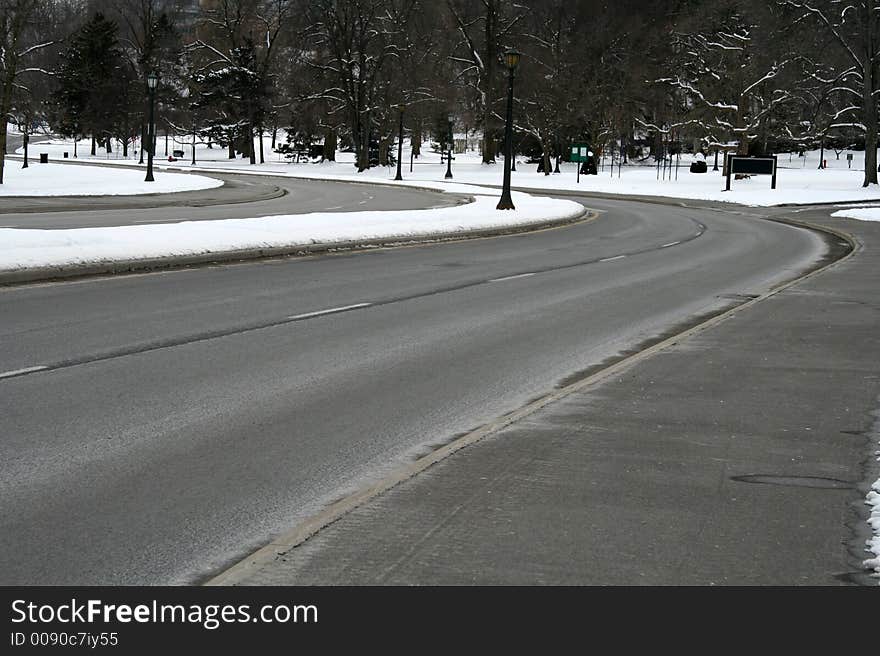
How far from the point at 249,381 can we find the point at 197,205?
95.8ft

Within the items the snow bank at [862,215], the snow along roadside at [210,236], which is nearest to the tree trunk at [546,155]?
the snow bank at [862,215]

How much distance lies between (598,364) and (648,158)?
9775cm

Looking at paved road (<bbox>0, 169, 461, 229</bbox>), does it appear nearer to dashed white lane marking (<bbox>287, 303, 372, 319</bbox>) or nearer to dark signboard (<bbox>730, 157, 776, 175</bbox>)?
dashed white lane marking (<bbox>287, 303, 372, 319</bbox>)

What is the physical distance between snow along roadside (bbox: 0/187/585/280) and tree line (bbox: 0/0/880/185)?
27842mm

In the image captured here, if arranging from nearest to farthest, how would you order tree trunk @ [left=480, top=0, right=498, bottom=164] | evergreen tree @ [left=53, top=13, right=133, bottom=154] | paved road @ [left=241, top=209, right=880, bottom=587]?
paved road @ [left=241, top=209, right=880, bottom=587] → tree trunk @ [left=480, top=0, right=498, bottom=164] → evergreen tree @ [left=53, top=13, right=133, bottom=154]

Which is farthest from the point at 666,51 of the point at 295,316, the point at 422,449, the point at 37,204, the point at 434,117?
the point at 422,449

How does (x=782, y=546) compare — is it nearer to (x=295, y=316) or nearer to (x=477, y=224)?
(x=295, y=316)

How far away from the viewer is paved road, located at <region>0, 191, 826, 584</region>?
5723 mm

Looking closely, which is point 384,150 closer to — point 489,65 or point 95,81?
point 489,65

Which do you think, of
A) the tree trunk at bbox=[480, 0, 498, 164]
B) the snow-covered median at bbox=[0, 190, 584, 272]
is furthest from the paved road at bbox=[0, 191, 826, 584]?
the tree trunk at bbox=[480, 0, 498, 164]

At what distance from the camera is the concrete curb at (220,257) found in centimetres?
1606

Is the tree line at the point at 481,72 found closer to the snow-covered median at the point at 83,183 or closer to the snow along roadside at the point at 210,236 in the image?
the snow-covered median at the point at 83,183

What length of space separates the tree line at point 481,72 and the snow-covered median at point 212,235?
2767cm

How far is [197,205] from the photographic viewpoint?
3762 centimetres
